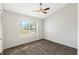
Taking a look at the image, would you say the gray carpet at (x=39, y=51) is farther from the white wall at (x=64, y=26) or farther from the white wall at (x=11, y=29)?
the white wall at (x=64, y=26)

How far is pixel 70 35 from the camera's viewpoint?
12.1 ft

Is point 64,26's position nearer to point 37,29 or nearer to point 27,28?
point 37,29

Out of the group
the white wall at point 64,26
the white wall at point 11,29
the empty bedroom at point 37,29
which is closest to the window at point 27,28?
the empty bedroom at point 37,29

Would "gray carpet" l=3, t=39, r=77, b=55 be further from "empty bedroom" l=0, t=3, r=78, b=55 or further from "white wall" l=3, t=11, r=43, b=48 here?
"white wall" l=3, t=11, r=43, b=48

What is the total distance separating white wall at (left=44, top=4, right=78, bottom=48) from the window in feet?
3.92

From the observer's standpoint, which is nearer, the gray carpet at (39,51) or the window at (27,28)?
the gray carpet at (39,51)

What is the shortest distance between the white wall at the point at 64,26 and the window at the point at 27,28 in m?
1.19

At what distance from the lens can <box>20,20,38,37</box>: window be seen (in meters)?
4.07

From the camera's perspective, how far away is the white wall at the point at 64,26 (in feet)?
11.6

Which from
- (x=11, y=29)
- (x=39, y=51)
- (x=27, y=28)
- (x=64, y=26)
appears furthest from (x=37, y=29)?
(x=39, y=51)

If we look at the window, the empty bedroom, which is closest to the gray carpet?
the empty bedroom

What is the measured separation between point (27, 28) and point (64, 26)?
2475 millimetres
